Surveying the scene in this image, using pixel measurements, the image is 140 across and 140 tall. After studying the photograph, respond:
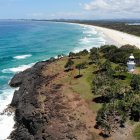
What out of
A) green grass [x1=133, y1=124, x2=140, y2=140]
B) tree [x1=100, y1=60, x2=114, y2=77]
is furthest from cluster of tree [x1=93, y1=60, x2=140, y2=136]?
green grass [x1=133, y1=124, x2=140, y2=140]

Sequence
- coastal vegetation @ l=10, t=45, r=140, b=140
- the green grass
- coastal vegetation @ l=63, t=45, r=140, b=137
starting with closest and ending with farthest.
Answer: the green grass, coastal vegetation @ l=10, t=45, r=140, b=140, coastal vegetation @ l=63, t=45, r=140, b=137

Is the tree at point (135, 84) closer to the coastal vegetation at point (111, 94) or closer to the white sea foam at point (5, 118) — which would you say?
the coastal vegetation at point (111, 94)

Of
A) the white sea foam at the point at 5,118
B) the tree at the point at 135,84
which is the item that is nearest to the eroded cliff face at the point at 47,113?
the white sea foam at the point at 5,118

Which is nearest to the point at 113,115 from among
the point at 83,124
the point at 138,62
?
the point at 83,124

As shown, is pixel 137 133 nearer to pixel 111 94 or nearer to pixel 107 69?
pixel 111 94

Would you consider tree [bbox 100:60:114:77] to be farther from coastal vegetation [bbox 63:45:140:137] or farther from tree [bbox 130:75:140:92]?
tree [bbox 130:75:140:92]

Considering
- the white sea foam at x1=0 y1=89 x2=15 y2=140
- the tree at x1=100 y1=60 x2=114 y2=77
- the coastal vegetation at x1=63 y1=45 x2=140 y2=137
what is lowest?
the white sea foam at x1=0 y1=89 x2=15 y2=140

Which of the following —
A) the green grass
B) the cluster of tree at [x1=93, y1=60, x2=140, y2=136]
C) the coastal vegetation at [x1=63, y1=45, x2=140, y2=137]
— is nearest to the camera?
the green grass
